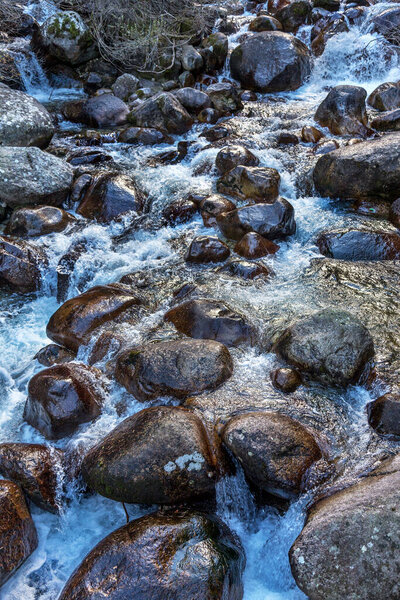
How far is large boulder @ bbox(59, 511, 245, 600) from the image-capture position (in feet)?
8.37

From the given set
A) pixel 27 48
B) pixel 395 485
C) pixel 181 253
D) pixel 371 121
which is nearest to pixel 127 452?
pixel 395 485

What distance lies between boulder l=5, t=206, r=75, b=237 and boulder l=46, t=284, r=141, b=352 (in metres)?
1.66

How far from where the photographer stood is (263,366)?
13.7 feet

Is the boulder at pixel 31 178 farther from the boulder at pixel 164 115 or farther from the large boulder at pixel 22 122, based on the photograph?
the boulder at pixel 164 115

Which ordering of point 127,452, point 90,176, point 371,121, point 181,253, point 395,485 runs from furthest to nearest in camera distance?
point 371,121 < point 90,176 < point 181,253 < point 127,452 < point 395,485

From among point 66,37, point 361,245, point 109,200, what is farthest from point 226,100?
point 361,245

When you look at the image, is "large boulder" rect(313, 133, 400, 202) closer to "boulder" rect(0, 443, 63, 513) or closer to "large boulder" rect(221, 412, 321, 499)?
"large boulder" rect(221, 412, 321, 499)

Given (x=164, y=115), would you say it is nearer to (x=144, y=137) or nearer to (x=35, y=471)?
(x=144, y=137)

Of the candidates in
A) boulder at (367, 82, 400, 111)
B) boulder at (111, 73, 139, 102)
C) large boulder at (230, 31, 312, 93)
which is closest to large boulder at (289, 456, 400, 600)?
boulder at (367, 82, 400, 111)

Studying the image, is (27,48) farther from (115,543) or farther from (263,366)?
(115,543)

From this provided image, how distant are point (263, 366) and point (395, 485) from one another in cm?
167

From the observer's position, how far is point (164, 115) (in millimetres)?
9250

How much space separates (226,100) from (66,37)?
15.7ft

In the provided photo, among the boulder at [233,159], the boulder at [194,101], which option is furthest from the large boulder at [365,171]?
the boulder at [194,101]
